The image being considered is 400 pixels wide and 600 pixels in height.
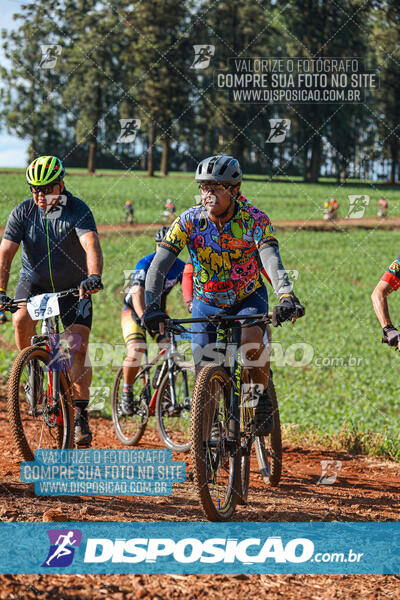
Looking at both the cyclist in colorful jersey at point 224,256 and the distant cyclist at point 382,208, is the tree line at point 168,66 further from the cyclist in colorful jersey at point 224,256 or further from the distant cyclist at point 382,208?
the cyclist in colorful jersey at point 224,256

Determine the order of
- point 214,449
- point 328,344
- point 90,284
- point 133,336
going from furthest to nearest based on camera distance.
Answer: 1. point 328,344
2. point 133,336
3. point 90,284
4. point 214,449

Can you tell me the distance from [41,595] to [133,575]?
0.55 meters

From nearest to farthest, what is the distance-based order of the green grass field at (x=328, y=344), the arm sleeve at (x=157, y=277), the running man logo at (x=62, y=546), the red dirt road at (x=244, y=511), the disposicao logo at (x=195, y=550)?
the red dirt road at (x=244, y=511)
the running man logo at (x=62, y=546)
the disposicao logo at (x=195, y=550)
the arm sleeve at (x=157, y=277)
the green grass field at (x=328, y=344)

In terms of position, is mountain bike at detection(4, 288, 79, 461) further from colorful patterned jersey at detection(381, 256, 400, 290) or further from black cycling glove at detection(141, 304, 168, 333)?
colorful patterned jersey at detection(381, 256, 400, 290)

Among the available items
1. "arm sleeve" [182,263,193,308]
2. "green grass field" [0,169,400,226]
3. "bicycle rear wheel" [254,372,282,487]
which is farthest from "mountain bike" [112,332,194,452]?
"green grass field" [0,169,400,226]

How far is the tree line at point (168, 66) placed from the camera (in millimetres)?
41438

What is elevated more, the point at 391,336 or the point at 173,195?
the point at 173,195

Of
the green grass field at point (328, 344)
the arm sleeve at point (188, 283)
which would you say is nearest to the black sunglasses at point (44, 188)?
the arm sleeve at point (188, 283)

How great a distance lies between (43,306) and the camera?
5797mm

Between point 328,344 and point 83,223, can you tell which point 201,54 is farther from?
point 328,344

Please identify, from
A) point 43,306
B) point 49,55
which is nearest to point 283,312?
point 43,306

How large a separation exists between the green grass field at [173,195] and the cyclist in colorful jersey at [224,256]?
2914 centimetres

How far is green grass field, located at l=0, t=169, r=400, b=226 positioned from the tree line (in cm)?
213

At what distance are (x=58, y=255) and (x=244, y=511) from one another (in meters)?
2.77
